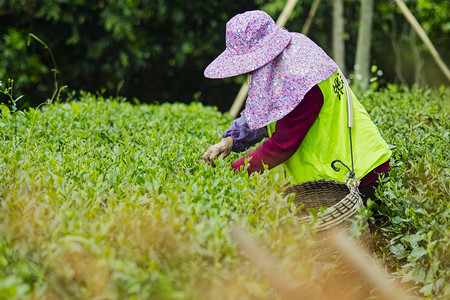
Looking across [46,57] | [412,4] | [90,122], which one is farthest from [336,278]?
[412,4]

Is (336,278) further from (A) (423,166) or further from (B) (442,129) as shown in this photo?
(B) (442,129)

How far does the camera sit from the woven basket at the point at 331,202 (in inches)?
82.7

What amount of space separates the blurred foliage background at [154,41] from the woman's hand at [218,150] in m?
4.81

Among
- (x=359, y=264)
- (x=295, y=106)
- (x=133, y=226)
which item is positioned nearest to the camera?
(x=133, y=226)

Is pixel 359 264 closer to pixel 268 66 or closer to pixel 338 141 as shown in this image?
pixel 338 141

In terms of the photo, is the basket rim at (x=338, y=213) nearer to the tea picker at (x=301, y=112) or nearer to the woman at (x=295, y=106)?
the tea picker at (x=301, y=112)

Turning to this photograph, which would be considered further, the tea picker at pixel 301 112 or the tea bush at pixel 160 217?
the tea picker at pixel 301 112

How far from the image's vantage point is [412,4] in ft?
37.6

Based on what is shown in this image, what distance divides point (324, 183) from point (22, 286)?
1732 millimetres

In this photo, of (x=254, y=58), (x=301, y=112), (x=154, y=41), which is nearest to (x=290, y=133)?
(x=301, y=112)

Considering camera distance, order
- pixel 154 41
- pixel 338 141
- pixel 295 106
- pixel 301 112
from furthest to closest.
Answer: pixel 154 41 → pixel 338 141 → pixel 301 112 → pixel 295 106

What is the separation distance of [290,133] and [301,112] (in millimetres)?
126

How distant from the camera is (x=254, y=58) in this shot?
2527 millimetres

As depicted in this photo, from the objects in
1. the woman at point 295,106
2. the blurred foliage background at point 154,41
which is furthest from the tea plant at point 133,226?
the blurred foliage background at point 154,41
